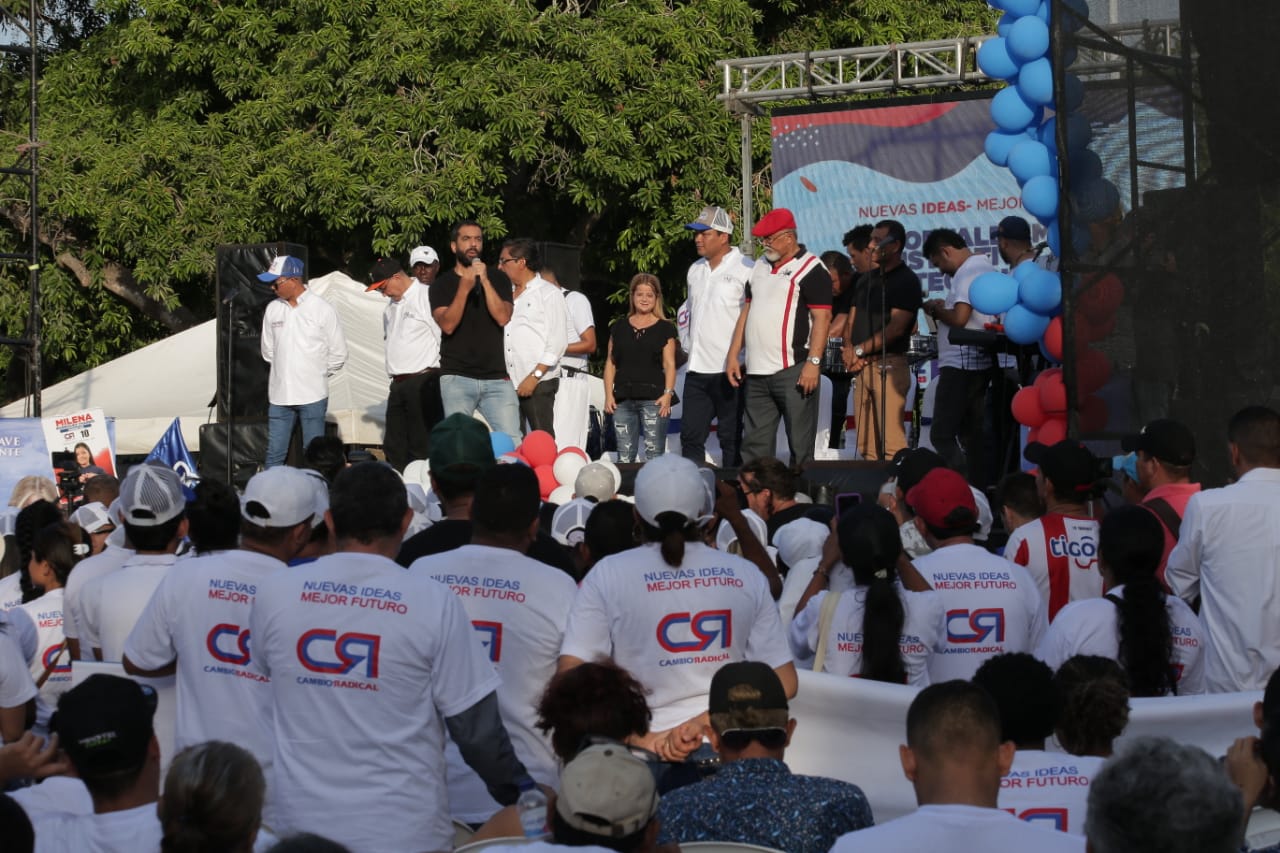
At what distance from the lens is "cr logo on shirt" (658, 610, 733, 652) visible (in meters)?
4.61

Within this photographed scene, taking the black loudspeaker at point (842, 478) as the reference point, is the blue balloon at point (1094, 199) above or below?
above

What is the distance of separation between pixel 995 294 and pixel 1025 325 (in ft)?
1.19

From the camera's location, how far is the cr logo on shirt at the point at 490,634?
459cm

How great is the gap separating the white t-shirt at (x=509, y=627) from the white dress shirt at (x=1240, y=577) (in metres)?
2.30

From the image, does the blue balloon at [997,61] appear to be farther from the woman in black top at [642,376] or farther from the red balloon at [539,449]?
the red balloon at [539,449]

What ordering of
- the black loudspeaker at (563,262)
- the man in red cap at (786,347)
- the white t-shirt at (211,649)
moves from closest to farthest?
the white t-shirt at (211,649) → the man in red cap at (786,347) → the black loudspeaker at (563,262)

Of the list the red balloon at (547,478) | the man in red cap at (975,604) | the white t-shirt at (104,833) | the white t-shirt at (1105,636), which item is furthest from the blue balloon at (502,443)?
the white t-shirt at (104,833)

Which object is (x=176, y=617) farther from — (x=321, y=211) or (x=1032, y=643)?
(x=321, y=211)

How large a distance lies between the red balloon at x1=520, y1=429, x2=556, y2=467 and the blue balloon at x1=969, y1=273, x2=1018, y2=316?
273 centimetres

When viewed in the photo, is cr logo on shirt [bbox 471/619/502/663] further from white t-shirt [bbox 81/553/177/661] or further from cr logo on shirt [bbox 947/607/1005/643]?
cr logo on shirt [bbox 947/607/1005/643]

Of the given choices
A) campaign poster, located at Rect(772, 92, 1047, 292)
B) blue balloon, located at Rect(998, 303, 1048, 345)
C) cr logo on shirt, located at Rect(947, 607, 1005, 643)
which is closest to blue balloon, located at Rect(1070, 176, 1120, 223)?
blue balloon, located at Rect(998, 303, 1048, 345)

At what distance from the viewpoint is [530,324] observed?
1125 cm

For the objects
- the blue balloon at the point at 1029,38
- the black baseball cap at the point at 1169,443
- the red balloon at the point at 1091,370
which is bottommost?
the black baseball cap at the point at 1169,443

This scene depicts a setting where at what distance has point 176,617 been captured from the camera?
448 cm
